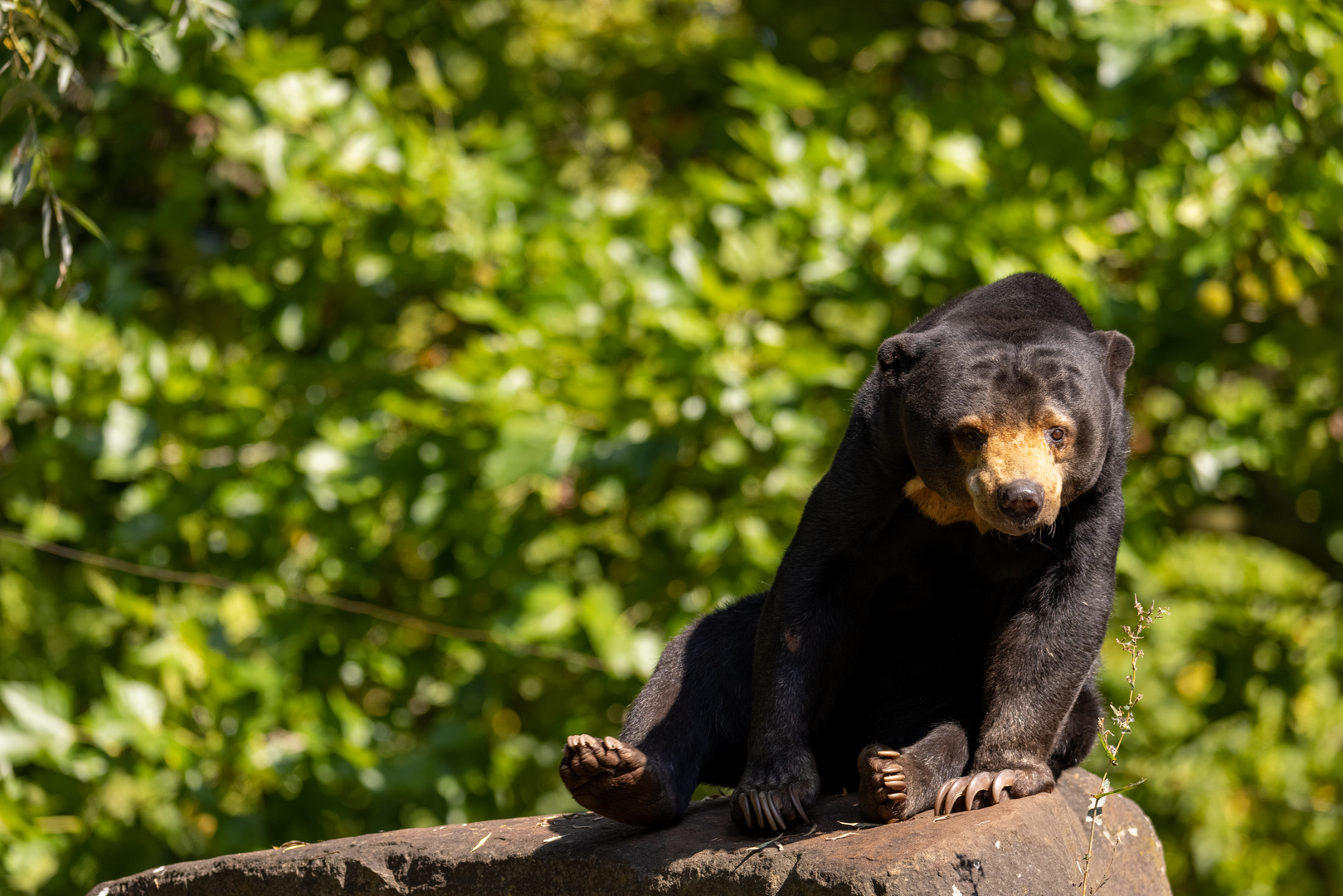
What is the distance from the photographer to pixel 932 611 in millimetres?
3457

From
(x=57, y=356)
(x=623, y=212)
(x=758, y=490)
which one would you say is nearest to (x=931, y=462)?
(x=758, y=490)

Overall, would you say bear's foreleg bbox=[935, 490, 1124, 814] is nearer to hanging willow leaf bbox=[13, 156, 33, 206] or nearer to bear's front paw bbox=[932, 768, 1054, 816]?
bear's front paw bbox=[932, 768, 1054, 816]

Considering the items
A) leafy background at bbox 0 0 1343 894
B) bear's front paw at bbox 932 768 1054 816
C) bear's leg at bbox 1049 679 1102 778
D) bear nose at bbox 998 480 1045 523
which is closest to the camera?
bear nose at bbox 998 480 1045 523

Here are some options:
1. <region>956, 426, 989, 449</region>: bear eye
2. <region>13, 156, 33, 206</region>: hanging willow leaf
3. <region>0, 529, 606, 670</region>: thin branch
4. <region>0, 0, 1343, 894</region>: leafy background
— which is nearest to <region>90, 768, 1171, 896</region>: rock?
<region>956, 426, 989, 449</region>: bear eye

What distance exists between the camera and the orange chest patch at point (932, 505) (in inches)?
127

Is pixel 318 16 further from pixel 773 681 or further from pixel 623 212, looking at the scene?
pixel 773 681

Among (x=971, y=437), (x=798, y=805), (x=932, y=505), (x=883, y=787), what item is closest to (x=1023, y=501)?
(x=971, y=437)

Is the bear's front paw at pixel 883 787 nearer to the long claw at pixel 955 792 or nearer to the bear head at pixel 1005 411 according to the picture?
the long claw at pixel 955 792

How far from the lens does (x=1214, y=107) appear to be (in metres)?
6.12

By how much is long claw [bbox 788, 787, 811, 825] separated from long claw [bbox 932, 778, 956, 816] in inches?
11.6

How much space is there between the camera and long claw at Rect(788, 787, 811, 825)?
301cm

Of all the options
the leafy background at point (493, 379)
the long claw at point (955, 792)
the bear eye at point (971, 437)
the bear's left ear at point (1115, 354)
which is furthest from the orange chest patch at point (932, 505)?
the leafy background at point (493, 379)

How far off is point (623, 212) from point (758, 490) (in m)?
1.74

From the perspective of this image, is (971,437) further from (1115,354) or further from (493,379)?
(493,379)
